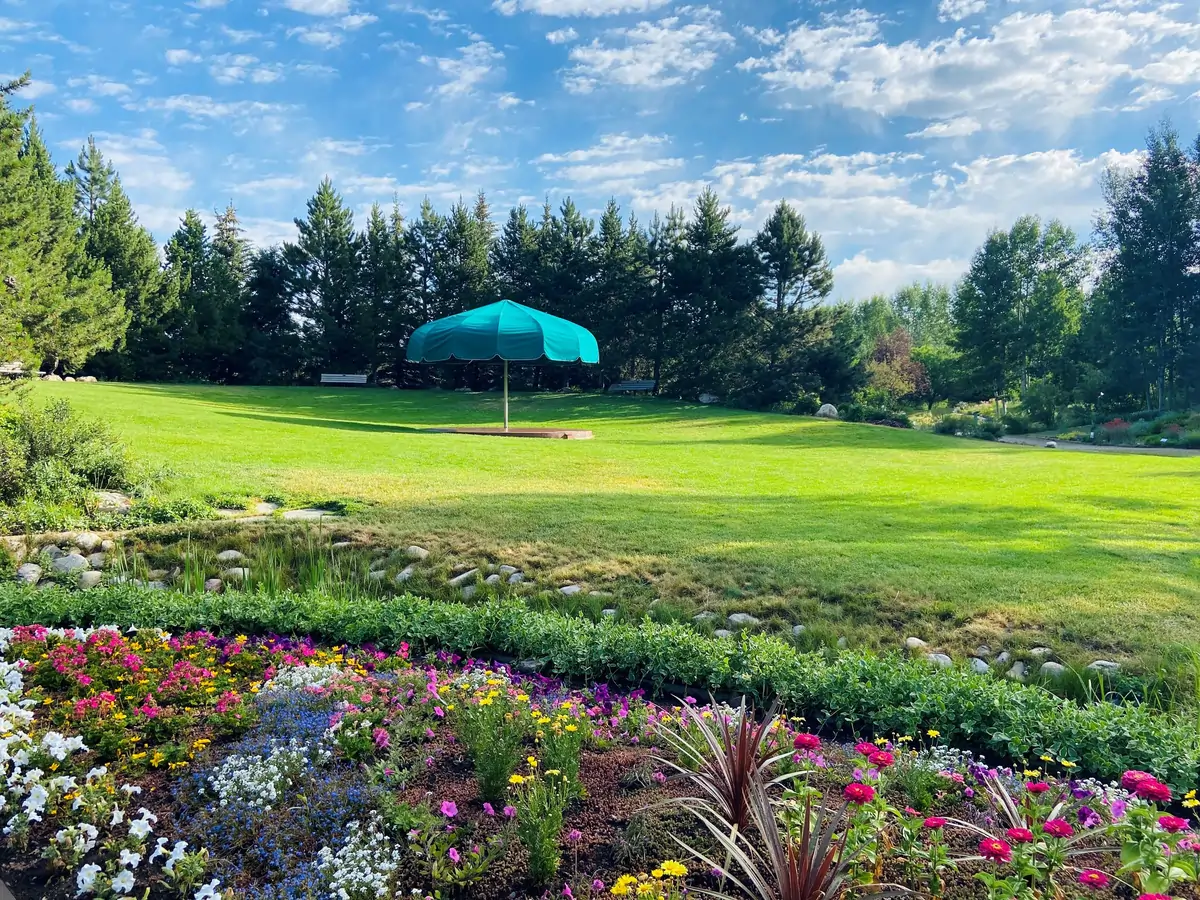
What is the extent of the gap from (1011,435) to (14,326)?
24.5 m

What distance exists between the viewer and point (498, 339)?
13789 millimetres

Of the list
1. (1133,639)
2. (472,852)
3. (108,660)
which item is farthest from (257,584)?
(1133,639)

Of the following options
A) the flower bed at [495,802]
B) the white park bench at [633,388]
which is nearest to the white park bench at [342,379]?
the white park bench at [633,388]

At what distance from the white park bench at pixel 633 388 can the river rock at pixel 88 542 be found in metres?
22.5

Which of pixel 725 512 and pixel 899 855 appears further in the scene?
pixel 725 512

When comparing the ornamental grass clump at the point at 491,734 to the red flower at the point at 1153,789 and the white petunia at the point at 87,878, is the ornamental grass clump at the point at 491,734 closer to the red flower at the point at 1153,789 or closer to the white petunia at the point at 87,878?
the white petunia at the point at 87,878

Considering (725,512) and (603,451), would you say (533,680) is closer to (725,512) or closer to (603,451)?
(725,512)

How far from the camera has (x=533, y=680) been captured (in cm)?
340

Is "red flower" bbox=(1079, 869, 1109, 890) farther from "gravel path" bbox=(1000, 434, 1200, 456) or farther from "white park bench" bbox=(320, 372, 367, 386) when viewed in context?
"white park bench" bbox=(320, 372, 367, 386)

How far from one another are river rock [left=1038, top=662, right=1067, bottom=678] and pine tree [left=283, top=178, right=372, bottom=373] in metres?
27.6

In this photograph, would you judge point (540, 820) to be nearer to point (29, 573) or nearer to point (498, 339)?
point (29, 573)

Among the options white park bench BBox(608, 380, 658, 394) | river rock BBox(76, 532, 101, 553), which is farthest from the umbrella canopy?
white park bench BBox(608, 380, 658, 394)

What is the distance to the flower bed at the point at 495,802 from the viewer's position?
5.87 feet

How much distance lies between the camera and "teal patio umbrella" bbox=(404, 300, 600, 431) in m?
13.7
